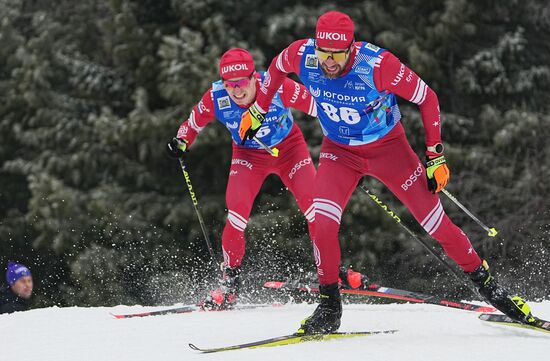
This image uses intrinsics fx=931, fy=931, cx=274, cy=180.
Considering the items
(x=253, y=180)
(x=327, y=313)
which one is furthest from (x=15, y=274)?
(x=327, y=313)

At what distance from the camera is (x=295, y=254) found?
495 inches

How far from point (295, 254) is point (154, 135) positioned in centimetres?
307

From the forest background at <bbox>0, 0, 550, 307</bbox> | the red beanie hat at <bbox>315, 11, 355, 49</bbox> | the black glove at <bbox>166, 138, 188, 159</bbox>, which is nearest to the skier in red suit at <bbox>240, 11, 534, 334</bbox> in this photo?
the red beanie hat at <bbox>315, 11, 355, 49</bbox>

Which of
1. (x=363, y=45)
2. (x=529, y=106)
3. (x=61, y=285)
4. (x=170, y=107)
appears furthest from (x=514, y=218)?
(x=363, y=45)

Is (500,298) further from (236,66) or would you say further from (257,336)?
(236,66)

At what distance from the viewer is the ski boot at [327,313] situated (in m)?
4.95

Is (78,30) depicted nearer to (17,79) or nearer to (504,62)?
(17,79)

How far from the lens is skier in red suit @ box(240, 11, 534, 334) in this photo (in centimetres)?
494

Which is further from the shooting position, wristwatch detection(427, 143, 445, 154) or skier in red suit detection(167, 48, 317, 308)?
skier in red suit detection(167, 48, 317, 308)

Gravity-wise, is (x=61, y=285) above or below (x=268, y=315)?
below

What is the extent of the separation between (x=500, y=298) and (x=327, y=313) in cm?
97

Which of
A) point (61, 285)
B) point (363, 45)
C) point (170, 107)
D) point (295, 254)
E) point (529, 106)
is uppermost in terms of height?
point (363, 45)

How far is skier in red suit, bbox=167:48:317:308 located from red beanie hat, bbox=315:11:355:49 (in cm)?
149

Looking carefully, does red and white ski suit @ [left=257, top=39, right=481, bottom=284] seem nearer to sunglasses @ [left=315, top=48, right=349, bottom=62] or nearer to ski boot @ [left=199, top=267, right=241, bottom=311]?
sunglasses @ [left=315, top=48, right=349, bottom=62]
